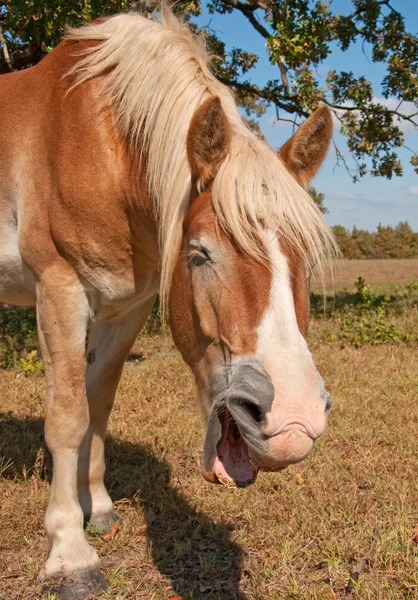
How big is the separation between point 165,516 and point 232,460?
154 cm

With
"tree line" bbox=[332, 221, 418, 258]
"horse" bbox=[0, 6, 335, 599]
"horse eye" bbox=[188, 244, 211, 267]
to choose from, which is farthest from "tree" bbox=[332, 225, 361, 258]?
"horse eye" bbox=[188, 244, 211, 267]

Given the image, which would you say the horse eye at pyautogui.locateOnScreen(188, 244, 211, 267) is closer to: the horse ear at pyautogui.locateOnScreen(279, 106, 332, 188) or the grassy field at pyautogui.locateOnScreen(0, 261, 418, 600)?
the horse ear at pyautogui.locateOnScreen(279, 106, 332, 188)

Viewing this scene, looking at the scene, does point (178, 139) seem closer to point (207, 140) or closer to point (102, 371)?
point (207, 140)

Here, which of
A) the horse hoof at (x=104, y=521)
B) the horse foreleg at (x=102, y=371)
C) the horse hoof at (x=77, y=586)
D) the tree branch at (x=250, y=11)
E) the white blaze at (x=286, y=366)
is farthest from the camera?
the tree branch at (x=250, y=11)

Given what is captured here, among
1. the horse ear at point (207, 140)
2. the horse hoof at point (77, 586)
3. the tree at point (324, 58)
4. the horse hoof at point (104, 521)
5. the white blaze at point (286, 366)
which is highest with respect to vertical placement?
the tree at point (324, 58)

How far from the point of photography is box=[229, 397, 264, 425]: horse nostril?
1869 millimetres

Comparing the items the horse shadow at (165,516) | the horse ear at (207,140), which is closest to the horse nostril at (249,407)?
the horse ear at (207,140)

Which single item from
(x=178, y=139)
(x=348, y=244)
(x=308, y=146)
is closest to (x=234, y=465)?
(x=308, y=146)

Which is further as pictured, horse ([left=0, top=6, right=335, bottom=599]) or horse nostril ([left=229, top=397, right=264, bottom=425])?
horse ([left=0, top=6, right=335, bottom=599])

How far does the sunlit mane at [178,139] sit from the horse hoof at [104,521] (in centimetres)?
165

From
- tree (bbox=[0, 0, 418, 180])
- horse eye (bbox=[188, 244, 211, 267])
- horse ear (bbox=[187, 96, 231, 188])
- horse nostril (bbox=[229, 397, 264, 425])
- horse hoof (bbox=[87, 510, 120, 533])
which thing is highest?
tree (bbox=[0, 0, 418, 180])

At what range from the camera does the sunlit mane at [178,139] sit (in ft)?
7.00

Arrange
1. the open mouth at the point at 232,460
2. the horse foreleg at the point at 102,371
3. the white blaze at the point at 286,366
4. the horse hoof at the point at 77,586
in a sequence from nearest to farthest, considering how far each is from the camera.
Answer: the white blaze at the point at 286,366 → the open mouth at the point at 232,460 → the horse hoof at the point at 77,586 → the horse foreleg at the point at 102,371

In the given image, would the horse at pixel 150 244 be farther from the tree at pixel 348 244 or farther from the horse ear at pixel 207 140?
the tree at pixel 348 244
